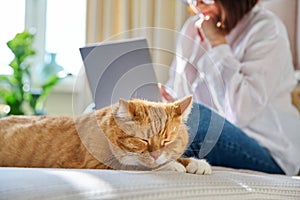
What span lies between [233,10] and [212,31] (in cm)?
11

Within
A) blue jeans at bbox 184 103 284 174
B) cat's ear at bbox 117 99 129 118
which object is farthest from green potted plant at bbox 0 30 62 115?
cat's ear at bbox 117 99 129 118

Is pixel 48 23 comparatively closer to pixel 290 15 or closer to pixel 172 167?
pixel 290 15

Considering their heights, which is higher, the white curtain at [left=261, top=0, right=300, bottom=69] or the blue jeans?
the white curtain at [left=261, top=0, right=300, bottom=69]

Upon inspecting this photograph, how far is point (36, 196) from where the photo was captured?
583mm

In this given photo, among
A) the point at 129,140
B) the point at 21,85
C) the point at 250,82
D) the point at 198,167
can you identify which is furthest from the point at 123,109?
the point at 21,85

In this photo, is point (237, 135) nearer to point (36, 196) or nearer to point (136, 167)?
point (136, 167)

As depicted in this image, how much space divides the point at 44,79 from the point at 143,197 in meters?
2.12

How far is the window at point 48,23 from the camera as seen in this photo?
2619mm

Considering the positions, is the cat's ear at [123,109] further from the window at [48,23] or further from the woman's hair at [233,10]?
the window at [48,23]

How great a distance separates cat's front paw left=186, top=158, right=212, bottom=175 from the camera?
0.80 meters

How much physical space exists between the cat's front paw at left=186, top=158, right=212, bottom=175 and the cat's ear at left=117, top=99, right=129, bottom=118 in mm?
143

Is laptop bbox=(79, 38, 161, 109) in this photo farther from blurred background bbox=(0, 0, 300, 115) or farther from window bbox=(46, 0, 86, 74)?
window bbox=(46, 0, 86, 74)

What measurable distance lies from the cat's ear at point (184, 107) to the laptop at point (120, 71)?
38mm

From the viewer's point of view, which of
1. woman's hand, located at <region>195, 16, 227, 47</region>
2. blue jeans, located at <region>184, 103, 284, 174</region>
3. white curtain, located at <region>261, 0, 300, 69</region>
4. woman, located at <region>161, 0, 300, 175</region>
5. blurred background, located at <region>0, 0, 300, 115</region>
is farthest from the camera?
blurred background, located at <region>0, 0, 300, 115</region>
